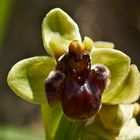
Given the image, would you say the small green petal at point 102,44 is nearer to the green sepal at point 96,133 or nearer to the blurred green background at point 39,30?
the green sepal at point 96,133

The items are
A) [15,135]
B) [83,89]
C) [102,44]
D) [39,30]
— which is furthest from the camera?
[39,30]

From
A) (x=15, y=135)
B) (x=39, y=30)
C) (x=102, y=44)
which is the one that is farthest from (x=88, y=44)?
(x=39, y=30)

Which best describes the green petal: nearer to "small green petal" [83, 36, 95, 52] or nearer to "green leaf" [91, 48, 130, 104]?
"green leaf" [91, 48, 130, 104]

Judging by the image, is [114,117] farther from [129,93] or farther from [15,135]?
[15,135]

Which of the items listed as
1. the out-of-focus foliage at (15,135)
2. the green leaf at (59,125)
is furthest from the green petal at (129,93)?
the out-of-focus foliage at (15,135)

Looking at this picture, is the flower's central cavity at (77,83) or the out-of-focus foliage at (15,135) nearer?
the flower's central cavity at (77,83)

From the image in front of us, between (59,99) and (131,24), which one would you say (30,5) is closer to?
(131,24)
